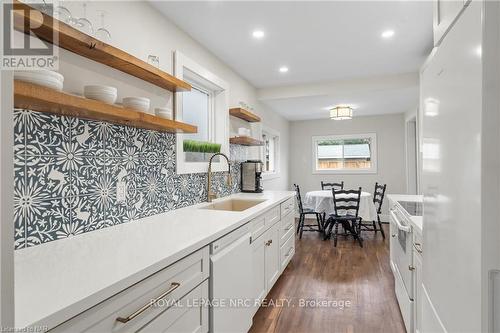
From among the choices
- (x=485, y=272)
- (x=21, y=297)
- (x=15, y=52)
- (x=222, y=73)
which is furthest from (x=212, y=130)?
(x=485, y=272)

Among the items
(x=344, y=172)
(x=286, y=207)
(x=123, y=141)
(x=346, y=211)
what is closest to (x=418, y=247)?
(x=286, y=207)

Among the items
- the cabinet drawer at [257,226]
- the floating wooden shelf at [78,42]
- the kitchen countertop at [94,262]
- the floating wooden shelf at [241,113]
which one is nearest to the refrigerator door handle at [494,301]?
the kitchen countertop at [94,262]

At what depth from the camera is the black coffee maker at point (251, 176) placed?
3.54m

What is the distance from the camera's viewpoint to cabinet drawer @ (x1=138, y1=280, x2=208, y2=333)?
1057 millimetres

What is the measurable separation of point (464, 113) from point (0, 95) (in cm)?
104

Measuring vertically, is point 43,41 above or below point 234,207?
above

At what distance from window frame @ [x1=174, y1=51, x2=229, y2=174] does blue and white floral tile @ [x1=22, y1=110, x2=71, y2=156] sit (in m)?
0.99

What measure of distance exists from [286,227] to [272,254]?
0.61m

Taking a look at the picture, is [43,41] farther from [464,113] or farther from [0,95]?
[464,113]

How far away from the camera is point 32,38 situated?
1249 mm

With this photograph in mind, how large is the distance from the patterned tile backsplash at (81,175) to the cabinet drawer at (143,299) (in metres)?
0.62

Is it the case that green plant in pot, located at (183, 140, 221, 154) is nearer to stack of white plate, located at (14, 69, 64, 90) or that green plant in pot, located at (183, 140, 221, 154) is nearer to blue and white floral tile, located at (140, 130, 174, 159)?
blue and white floral tile, located at (140, 130, 174, 159)

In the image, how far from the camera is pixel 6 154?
506 mm

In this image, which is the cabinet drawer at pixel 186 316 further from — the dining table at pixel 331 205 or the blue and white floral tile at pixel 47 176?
the dining table at pixel 331 205
